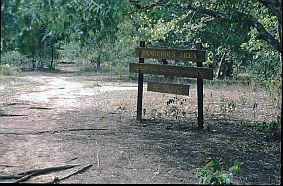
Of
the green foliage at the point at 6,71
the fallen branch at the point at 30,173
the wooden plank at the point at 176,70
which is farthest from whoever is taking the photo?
the green foliage at the point at 6,71

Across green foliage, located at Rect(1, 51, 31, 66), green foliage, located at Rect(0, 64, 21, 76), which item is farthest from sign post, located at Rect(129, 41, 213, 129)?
green foliage, located at Rect(1, 51, 31, 66)

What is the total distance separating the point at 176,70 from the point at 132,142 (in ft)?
7.99

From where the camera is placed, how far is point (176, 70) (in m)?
10.9

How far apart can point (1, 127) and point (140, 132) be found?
3462 millimetres

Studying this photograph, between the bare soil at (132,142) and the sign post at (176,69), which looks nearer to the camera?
the bare soil at (132,142)

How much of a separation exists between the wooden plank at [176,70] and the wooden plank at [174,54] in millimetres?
236

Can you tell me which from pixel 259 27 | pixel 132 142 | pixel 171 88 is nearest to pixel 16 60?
pixel 171 88

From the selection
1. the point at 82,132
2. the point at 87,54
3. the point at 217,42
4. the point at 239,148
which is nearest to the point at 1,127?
the point at 82,132

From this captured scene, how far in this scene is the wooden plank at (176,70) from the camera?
1035 centimetres

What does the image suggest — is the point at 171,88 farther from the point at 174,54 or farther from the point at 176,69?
the point at 174,54

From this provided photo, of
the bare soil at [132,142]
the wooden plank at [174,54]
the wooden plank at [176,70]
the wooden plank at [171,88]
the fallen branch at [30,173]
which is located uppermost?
the wooden plank at [174,54]

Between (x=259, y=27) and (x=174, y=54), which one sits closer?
(x=259, y=27)

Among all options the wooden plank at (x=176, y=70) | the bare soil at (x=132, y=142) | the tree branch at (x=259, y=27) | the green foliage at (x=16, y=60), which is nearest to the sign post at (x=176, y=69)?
the wooden plank at (x=176, y=70)

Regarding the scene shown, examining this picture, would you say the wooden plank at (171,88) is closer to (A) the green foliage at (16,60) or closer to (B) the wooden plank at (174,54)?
(B) the wooden plank at (174,54)
